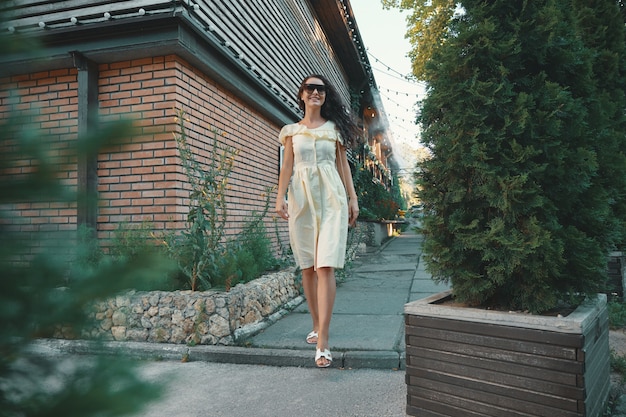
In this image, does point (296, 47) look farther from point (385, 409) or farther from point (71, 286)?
point (71, 286)

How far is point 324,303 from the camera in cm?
301

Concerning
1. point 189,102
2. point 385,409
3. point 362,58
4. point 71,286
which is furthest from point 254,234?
point 362,58

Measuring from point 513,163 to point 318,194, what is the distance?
1.50 m

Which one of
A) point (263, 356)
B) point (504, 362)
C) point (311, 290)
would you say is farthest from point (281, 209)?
point (504, 362)

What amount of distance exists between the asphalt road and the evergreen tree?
83 centimetres

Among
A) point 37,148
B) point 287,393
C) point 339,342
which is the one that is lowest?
point 287,393

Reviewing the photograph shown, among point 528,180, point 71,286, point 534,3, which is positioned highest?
point 534,3

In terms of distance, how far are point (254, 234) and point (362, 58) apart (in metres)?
11.1

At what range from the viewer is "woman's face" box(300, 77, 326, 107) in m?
3.38

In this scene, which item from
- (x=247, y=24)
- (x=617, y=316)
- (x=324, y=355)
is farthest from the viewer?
(x=247, y=24)

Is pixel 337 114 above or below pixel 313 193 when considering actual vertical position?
above

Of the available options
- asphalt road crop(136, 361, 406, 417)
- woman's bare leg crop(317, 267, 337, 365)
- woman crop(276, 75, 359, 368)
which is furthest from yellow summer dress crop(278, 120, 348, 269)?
asphalt road crop(136, 361, 406, 417)

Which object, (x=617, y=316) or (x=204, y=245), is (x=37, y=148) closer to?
(x=204, y=245)

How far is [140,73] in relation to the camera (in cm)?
467
